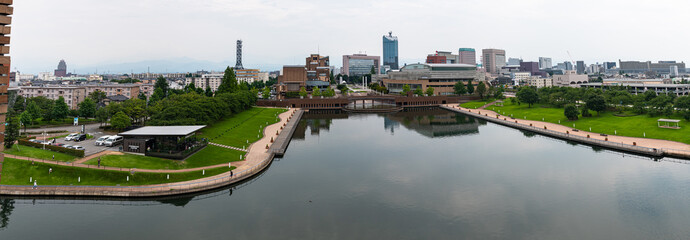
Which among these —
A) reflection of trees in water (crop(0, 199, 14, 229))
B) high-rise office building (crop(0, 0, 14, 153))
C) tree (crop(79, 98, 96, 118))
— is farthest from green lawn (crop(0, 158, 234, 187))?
tree (crop(79, 98, 96, 118))

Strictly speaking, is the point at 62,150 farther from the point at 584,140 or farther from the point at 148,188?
the point at 584,140

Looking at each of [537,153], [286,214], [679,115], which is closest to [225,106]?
[286,214]

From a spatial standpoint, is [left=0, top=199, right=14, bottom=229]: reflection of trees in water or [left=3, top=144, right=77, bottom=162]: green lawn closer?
[left=0, top=199, right=14, bottom=229]: reflection of trees in water

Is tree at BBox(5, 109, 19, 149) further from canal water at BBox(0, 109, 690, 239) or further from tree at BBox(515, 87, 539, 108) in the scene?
tree at BBox(515, 87, 539, 108)

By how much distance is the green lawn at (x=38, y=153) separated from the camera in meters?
40.3

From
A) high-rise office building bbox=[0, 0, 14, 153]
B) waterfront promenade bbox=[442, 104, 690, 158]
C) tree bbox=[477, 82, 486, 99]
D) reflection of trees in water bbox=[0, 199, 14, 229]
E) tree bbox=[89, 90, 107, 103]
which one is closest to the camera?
high-rise office building bbox=[0, 0, 14, 153]

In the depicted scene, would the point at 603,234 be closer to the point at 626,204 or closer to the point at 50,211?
the point at 626,204

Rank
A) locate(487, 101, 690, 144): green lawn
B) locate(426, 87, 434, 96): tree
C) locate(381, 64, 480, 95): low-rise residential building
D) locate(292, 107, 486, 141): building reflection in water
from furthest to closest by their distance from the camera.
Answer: locate(381, 64, 480, 95): low-rise residential building
locate(426, 87, 434, 96): tree
locate(292, 107, 486, 141): building reflection in water
locate(487, 101, 690, 144): green lawn

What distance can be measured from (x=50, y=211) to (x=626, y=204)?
4951cm

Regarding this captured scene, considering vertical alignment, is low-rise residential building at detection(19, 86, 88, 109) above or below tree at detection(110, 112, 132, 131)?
above

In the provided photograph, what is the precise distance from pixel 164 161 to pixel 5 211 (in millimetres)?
13603

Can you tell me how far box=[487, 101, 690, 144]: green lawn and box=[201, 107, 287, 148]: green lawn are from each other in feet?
200

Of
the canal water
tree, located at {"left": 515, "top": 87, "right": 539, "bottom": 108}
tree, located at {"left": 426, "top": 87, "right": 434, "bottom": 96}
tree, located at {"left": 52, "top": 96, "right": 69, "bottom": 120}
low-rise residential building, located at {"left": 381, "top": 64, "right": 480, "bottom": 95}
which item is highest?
low-rise residential building, located at {"left": 381, "top": 64, "right": 480, "bottom": 95}

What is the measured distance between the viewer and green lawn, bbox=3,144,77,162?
40.3 m
